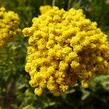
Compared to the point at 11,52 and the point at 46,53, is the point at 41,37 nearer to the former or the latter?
the point at 46,53

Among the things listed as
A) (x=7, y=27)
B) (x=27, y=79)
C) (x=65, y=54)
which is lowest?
(x=65, y=54)

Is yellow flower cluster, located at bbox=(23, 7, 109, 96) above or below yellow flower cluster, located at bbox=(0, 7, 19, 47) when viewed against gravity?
below

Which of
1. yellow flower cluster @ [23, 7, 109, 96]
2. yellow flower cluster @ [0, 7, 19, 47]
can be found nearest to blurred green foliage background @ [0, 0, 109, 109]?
yellow flower cluster @ [0, 7, 19, 47]

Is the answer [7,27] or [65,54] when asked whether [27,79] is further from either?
[65,54]

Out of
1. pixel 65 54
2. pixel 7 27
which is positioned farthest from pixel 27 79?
pixel 65 54

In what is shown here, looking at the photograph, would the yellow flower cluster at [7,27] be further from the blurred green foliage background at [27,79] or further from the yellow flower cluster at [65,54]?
the yellow flower cluster at [65,54]

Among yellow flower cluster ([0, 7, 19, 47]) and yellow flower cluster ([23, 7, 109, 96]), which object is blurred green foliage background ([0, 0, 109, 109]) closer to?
yellow flower cluster ([0, 7, 19, 47])

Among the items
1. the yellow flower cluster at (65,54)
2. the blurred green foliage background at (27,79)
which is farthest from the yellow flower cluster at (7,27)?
the yellow flower cluster at (65,54)
